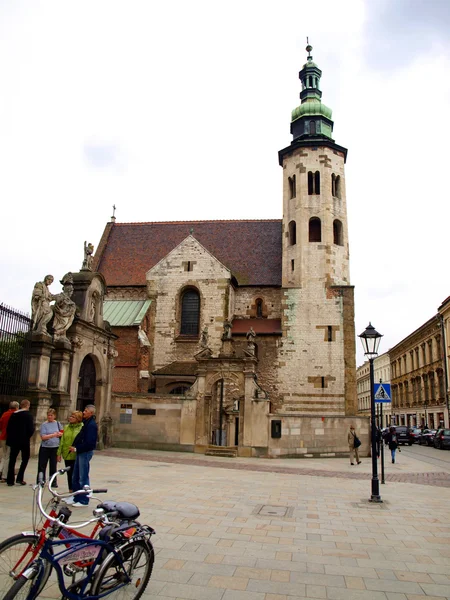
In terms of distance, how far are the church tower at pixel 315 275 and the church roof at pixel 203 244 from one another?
2228 mm

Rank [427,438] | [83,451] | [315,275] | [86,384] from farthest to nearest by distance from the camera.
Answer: [427,438] → [315,275] → [86,384] → [83,451]

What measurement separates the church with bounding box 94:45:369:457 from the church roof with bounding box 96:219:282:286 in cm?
8

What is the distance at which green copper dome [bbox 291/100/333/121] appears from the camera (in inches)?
1335

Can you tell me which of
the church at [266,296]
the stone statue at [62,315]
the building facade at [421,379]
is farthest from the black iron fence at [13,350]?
the building facade at [421,379]

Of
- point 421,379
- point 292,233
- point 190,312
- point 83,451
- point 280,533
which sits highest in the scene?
point 292,233

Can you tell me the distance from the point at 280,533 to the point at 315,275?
79.0 ft

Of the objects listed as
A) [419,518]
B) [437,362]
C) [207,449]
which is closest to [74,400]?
[207,449]

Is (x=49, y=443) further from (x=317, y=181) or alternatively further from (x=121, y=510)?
(x=317, y=181)

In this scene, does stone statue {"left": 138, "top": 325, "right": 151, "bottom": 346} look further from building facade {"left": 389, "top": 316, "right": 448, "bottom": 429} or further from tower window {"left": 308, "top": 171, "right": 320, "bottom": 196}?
building facade {"left": 389, "top": 316, "right": 448, "bottom": 429}

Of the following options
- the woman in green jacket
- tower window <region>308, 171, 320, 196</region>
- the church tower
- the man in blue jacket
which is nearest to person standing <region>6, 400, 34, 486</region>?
the woman in green jacket

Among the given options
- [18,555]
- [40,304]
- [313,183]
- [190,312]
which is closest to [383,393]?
[40,304]

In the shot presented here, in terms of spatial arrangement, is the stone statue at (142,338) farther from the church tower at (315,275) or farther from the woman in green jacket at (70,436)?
the woman in green jacket at (70,436)

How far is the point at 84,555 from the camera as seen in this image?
4.05 m

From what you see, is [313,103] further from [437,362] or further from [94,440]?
[94,440]
